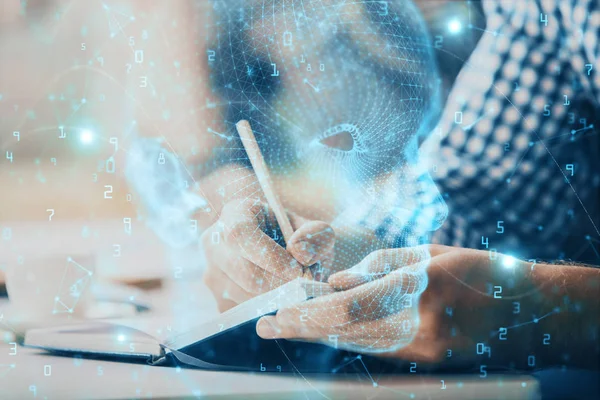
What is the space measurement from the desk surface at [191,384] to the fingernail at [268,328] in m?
0.08

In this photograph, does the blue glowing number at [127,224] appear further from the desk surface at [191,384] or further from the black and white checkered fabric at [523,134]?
the black and white checkered fabric at [523,134]

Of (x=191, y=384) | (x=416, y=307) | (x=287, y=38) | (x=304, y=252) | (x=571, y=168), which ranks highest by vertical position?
(x=287, y=38)

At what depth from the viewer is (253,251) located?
3.24 feet

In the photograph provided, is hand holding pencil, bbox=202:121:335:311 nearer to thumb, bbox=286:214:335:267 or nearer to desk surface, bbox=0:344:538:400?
thumb, bbox=286:214:335:267

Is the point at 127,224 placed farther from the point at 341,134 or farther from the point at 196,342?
the point at 341,134

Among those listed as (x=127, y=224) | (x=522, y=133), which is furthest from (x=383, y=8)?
(x=127, y=224)

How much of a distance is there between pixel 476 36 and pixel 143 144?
0.63 m

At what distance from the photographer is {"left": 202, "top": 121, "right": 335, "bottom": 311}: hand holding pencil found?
0.98 metres

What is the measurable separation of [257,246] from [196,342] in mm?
199

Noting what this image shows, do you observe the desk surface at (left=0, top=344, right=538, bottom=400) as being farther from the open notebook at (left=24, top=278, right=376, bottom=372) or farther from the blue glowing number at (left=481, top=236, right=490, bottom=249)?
the blue glowing number at (left=481, top=236, right=490, bottom=249)

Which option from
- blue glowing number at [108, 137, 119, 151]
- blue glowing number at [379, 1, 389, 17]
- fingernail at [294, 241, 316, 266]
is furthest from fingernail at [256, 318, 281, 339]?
blue glowing number at [379, 1, 389, 17]

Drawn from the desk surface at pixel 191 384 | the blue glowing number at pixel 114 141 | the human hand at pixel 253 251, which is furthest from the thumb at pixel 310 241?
the blue glowing number at pixel 114 141

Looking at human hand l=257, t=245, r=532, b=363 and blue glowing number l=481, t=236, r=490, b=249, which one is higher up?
blue glowing number l=481, t=236, r=490, b=249

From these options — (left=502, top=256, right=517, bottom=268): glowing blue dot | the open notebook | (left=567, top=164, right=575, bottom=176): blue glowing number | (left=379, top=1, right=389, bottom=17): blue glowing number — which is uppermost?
(left=379, top=1, right=389, bottom=17): blue glowing number
